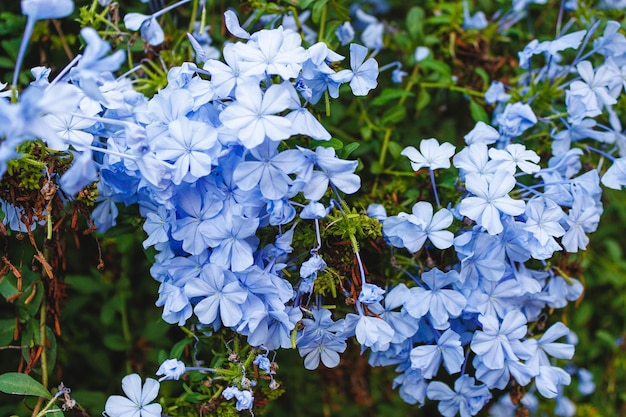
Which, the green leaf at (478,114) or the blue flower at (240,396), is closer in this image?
the blue flower at (240,396)

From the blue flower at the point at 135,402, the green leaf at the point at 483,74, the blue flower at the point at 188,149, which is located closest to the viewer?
the blue flower at the point at 188,149

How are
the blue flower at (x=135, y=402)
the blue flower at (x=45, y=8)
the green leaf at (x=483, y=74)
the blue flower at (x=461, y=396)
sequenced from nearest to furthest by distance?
1. the blue flower at (x=45, y=8)
2. the blue flower at (x=135, y=402)
3. the blue flower at (x=461, y=396)
4. the green leaf at (x=483, y=74)

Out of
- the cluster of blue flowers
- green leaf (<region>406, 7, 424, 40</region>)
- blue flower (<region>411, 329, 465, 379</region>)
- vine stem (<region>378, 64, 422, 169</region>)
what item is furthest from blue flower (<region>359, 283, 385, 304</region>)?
green leaf (<region>406, 7, 424, 40</region>)

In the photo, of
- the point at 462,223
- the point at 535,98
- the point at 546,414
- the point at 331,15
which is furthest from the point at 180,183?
the point at 546,414

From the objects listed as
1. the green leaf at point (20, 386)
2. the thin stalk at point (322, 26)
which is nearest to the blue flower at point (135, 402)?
the green leaf at point (20, 386)

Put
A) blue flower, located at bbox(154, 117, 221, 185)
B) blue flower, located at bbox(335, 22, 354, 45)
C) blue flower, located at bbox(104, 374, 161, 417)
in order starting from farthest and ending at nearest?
blue flower, located at bbox(335, 22, 354, 45) < blue flower, located at bbox(104, 374, 161, 417) < blue flower, located at bbox(154, 117, 221, 185)

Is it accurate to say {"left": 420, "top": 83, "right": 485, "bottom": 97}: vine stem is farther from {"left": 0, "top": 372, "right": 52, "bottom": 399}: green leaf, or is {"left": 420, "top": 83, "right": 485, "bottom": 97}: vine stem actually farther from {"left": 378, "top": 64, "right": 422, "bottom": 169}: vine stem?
{"left": 0, "top": 372, "right": 52, "bottom": 399}: green leaf

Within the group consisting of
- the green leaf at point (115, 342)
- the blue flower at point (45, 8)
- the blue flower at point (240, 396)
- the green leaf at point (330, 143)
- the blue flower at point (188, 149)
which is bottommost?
the green leaf at point (115, 342)

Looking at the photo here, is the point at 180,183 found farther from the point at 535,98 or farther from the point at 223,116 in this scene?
the point at 535,98

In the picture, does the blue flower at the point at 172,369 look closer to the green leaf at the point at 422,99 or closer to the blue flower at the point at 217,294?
the blue flower at the point at 217,294
